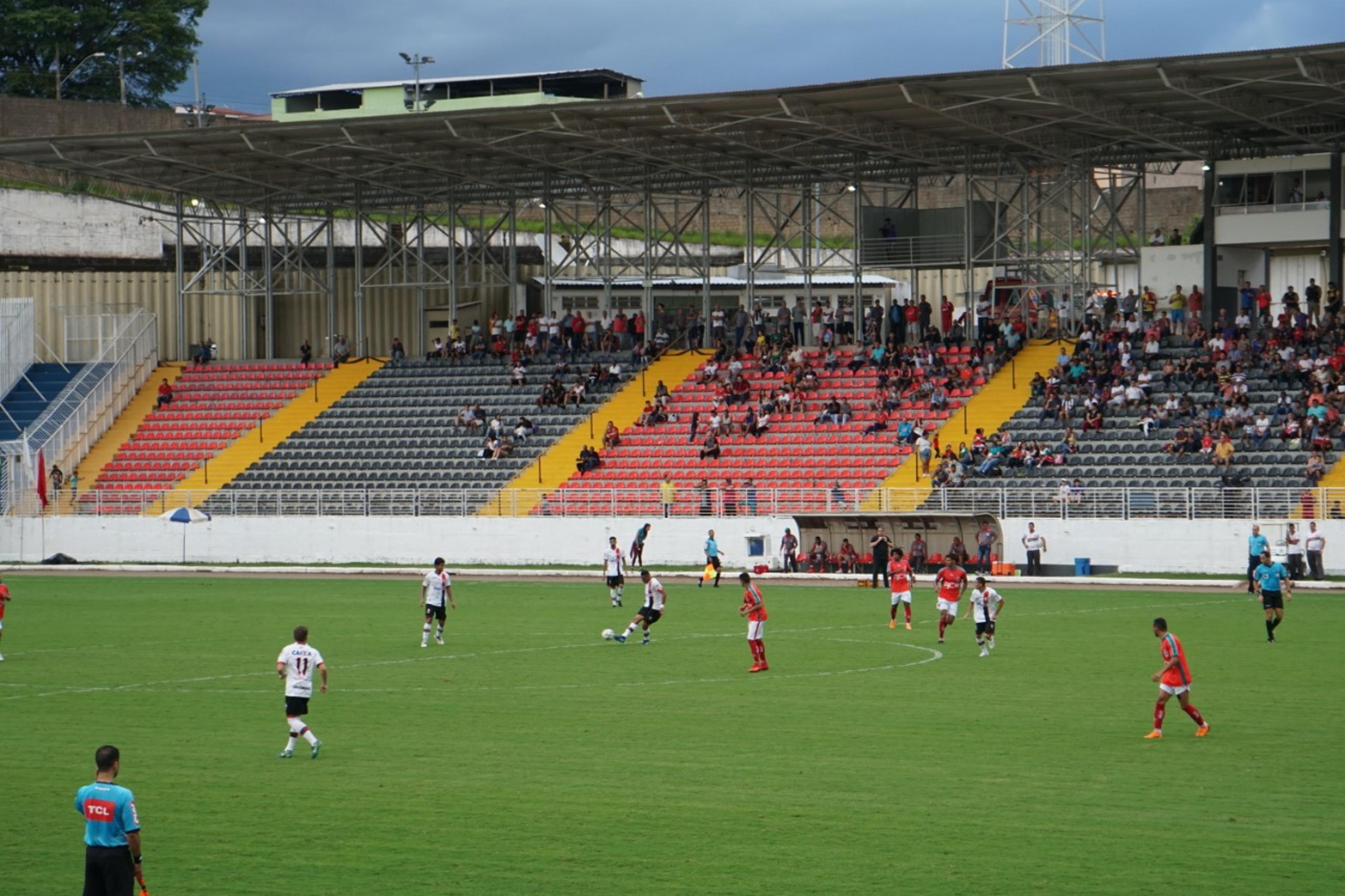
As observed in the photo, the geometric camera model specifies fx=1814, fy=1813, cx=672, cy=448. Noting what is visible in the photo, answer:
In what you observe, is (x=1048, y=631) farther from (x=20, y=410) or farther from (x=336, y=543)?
(x=20, y=410)

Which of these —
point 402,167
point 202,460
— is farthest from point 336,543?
point 402,167

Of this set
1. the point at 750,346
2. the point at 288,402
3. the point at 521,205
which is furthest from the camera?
the point at 521,205

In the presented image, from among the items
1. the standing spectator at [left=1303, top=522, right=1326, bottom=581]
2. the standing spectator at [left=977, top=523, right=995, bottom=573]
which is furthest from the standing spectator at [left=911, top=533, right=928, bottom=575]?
the standing spectator at [left=1303, top=522, right=1326, bottom=581]

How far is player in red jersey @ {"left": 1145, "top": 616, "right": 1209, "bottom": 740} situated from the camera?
66.0ft

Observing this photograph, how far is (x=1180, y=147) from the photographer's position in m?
54.1

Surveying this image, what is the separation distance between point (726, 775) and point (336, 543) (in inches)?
1387

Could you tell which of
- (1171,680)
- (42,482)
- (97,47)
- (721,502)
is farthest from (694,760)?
(97,47)

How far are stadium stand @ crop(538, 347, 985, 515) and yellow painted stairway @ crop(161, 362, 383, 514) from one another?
11.5m

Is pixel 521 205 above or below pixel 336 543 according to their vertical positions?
above

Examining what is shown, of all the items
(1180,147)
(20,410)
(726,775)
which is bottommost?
(726,775)

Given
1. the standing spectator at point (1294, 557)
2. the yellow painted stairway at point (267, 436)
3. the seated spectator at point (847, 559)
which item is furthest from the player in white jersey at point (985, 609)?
the yellow painted stairway at point (267, 436)

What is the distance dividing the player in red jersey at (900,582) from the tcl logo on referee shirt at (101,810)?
2138 centimetres

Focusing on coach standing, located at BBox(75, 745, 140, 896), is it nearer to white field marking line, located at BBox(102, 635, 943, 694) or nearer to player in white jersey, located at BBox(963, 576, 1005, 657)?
white field marking line, located at BBox(102, 635, 943, 694)

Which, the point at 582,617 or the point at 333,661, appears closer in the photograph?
the point at 333,661
